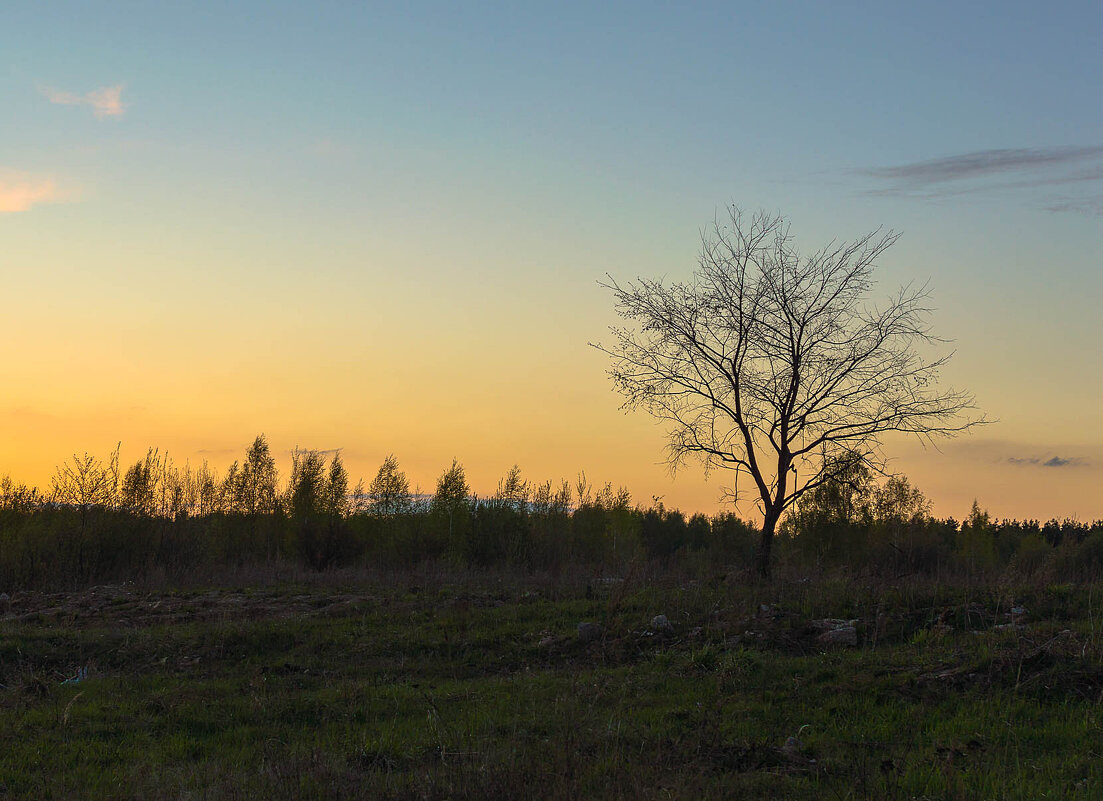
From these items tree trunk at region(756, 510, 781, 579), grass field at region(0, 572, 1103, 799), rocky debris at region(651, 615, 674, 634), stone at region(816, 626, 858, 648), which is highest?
tree trunk at region(756, 510, 781, 579)

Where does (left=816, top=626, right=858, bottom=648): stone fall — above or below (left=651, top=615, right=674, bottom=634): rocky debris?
above

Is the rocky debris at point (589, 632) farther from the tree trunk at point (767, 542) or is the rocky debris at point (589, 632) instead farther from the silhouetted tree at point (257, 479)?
the silhouetted tree at point (257, 479)

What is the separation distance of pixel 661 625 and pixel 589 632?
1170mm

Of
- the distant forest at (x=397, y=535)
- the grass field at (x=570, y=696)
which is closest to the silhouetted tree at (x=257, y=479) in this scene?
the distant forest at (x=397, y=535)

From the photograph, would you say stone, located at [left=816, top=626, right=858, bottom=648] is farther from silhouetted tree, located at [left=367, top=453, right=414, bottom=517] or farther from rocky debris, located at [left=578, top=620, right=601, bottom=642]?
silhouetted tree, located at [left=367, top=453, right=414, bottom=517]

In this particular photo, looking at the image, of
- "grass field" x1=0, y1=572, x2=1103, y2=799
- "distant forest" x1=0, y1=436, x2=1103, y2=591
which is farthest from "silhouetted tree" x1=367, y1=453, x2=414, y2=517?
"grass field" x1=0, y1=572, x2=1103, y2=799

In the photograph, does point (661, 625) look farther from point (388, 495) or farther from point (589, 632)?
point (388, 495)

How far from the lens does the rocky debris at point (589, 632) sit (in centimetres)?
1308

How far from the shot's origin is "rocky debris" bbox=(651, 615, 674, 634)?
1295 centimetres

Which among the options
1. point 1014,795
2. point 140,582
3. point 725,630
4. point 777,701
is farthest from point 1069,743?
point 140,582

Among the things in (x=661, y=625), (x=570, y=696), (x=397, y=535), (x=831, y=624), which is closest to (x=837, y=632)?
(x=831, y=624)

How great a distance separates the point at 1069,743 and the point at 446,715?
20.2ft

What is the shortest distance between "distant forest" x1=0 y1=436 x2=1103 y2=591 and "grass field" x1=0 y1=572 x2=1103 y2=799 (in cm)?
237

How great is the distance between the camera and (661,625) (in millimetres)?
13086
